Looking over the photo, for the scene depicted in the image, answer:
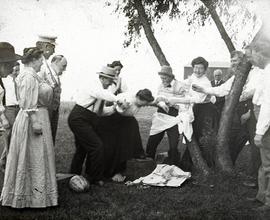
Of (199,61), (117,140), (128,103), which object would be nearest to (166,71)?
(199,61)

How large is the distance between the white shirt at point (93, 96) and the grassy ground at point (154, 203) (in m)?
1.12

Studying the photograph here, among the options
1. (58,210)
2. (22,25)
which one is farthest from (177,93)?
(58,210)

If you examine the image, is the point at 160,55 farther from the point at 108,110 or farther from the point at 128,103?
the point at 108,110

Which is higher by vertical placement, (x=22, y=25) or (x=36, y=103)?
(x=22, y=25)

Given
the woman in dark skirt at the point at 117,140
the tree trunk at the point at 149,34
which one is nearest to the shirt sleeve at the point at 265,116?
the woman in dark skirt at the point at 117,140

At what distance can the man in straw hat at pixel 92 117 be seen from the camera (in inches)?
211

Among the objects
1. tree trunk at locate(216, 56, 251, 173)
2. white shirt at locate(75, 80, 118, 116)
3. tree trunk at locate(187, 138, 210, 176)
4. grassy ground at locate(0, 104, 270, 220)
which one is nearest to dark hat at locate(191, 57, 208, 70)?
tree trunk at locate(216, 56, 251, 173)

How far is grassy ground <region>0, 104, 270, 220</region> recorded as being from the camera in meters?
4.26

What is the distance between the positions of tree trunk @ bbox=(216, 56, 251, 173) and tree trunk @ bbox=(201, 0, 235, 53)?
1.63ft

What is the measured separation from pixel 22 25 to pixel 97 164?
2295 mm

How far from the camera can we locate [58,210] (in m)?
4.39

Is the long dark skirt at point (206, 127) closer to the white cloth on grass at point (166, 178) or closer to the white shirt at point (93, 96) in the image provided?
the white cloth on grass at point (166, 178)

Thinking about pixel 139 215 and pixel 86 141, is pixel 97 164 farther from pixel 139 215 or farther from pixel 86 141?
pixel 139 215

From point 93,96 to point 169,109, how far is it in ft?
A: 6.48
